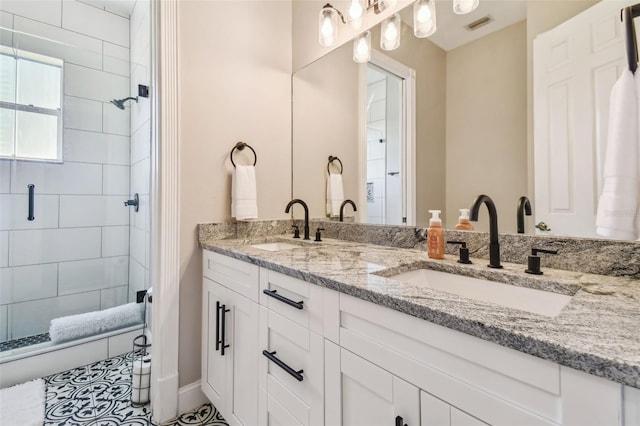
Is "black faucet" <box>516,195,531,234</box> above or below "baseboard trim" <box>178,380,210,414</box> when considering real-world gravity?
above

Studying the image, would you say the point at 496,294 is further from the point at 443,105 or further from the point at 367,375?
the point at 443,105

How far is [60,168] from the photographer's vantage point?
211 centimetres

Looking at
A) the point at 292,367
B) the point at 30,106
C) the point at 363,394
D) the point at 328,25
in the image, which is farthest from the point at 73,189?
the point at 363,394

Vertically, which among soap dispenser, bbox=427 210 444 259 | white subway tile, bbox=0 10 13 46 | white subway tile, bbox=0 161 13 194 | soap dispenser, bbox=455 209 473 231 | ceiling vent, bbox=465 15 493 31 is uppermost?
white subway tile, bbox=0 10 13 46

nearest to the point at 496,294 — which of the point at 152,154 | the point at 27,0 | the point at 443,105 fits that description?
the point at 443,105

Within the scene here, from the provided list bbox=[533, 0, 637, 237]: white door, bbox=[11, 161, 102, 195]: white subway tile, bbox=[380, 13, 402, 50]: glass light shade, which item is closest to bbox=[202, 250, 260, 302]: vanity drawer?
bbox=[533, 0, 637, 237]: white door

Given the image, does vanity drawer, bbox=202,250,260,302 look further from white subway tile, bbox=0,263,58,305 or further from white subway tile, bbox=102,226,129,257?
white subway tile, bbox=0,263,58,305

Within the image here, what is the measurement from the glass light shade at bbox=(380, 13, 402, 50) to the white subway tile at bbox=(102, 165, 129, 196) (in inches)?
83.4

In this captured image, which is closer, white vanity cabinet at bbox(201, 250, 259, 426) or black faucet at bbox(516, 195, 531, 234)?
black faucet at bbox(516, 195, 531, 234)

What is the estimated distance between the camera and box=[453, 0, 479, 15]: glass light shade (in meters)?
1.11

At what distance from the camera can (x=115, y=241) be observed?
2318mm

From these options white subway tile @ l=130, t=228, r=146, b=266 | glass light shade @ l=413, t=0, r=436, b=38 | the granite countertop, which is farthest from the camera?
white subway tile @ l=130, t=228, r=146, b=266

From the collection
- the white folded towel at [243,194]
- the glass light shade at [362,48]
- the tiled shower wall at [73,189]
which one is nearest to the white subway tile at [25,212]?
the tiled shower wall at [73,189]

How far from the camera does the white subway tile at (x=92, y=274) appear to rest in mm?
2129
